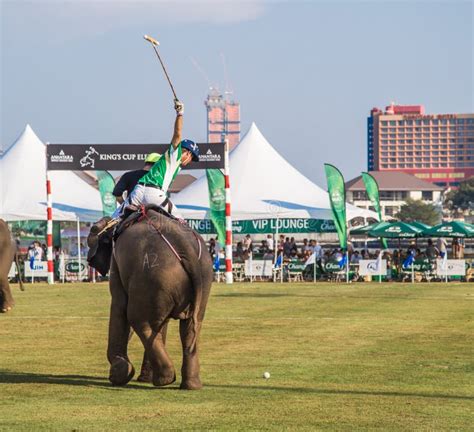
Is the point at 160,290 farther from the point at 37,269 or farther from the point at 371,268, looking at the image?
the point at 37,269

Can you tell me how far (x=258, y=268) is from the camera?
4944 cm

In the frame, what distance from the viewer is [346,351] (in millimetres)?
16797

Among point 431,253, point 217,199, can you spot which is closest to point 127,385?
point 217,199

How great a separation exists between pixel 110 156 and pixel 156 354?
3186cm

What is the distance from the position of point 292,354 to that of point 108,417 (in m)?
6.14

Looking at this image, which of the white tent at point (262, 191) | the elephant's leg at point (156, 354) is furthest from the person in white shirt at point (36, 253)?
the elephant's leg at point (156, 354)

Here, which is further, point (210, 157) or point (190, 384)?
point (210, 157)

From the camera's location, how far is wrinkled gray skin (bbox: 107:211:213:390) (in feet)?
41.5

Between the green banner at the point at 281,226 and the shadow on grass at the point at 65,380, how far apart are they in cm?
3857

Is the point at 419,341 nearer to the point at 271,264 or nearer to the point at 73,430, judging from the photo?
the point at 73,430

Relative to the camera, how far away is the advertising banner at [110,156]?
44000 mm

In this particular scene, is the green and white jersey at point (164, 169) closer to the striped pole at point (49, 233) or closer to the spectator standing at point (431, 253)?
the striped pole at point (49, 233)

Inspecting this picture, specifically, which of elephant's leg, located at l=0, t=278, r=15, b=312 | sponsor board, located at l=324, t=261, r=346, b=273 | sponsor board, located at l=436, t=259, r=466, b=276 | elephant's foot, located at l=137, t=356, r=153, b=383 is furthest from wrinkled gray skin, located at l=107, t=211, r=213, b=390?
sponsor board, located at l=324, t=261, r=346, b=273

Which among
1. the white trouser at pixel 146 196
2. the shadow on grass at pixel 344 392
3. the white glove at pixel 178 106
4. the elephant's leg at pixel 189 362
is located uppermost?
the white glove at pixel 178 106
